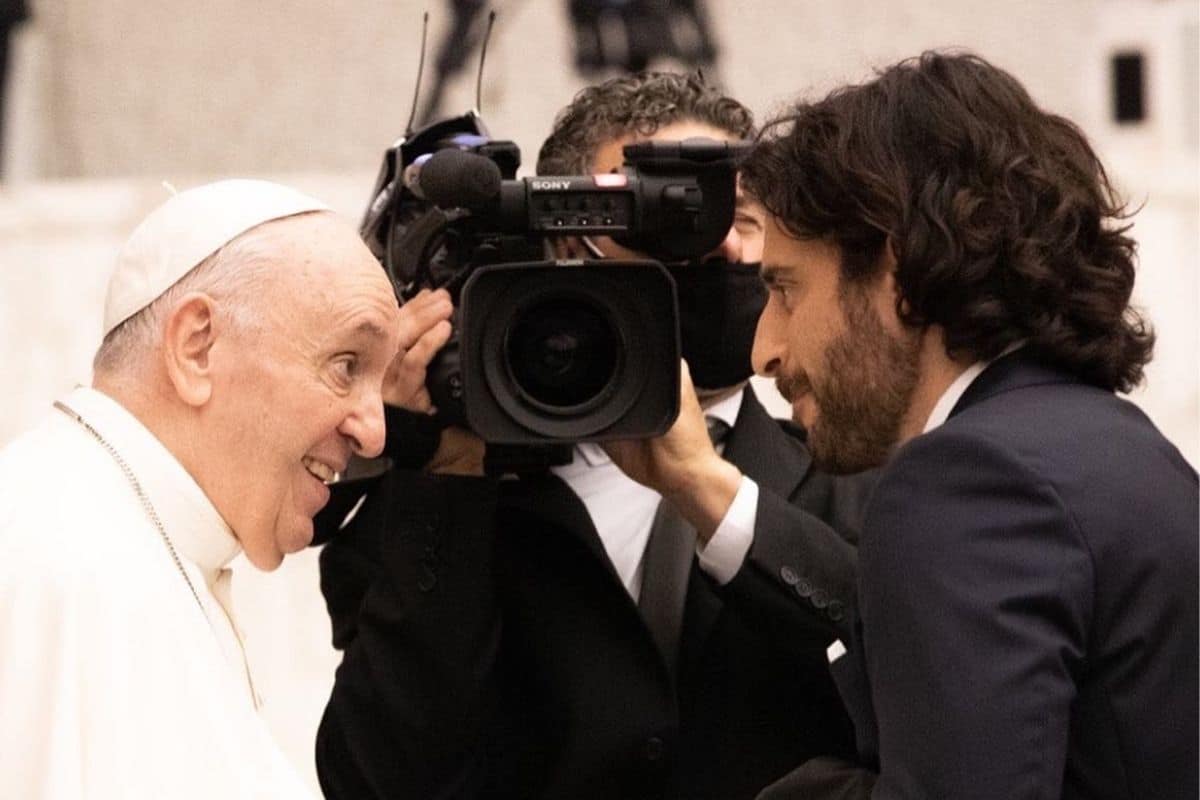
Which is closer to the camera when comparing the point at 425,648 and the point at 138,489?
the point at 138,489

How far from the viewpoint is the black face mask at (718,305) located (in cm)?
253

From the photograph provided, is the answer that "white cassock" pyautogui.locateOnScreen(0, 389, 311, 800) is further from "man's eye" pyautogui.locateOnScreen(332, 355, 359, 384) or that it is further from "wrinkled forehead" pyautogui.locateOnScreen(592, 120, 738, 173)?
"wrinkled forehead" pyautogui.locateOnScreen(592, 120, 738, 173)

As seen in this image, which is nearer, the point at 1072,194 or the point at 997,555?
the point at 997,555

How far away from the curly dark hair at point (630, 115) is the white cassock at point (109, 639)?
2.95 ft

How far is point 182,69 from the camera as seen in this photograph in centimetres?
452

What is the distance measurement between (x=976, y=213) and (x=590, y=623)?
2.40ft

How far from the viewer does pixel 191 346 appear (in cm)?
204

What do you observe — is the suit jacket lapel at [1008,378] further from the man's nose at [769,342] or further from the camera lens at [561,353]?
the camera lens at [561,353]

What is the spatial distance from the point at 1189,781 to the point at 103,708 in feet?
3.03

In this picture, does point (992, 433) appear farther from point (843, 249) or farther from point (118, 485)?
point (118, 485)

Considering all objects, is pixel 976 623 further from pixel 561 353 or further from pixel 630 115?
pixel 630 115

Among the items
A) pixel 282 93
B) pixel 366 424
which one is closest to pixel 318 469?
pixel 366 424

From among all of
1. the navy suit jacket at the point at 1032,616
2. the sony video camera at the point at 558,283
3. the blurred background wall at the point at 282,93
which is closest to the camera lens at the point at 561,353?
the sony video camera at the point at 558,283

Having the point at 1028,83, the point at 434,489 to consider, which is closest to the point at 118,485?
the point at 434,489
